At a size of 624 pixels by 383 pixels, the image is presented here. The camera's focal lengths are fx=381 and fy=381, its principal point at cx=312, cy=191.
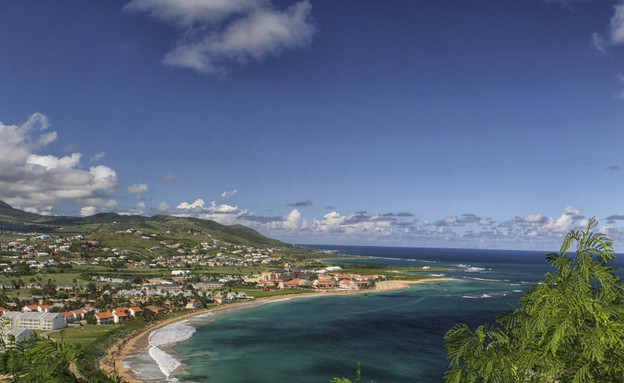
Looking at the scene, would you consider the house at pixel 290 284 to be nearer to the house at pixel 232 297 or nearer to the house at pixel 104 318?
the house at pixel 232 297

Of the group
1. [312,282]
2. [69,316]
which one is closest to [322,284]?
[312,282]

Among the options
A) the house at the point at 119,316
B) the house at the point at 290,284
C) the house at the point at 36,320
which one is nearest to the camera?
the house at the point at 36,320

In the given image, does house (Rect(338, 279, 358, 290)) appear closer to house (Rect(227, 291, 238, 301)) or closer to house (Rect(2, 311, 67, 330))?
house (Rect(227, 291, 238, 301))

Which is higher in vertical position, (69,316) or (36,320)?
(36,320)

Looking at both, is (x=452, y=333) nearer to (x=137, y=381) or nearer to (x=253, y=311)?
(x=137, y=381)

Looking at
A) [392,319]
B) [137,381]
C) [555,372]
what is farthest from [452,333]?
[392,319]

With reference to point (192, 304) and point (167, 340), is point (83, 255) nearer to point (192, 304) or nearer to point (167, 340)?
point (192, 304)

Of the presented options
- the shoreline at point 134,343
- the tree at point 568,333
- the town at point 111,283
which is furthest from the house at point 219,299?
the tree at point 568,333
